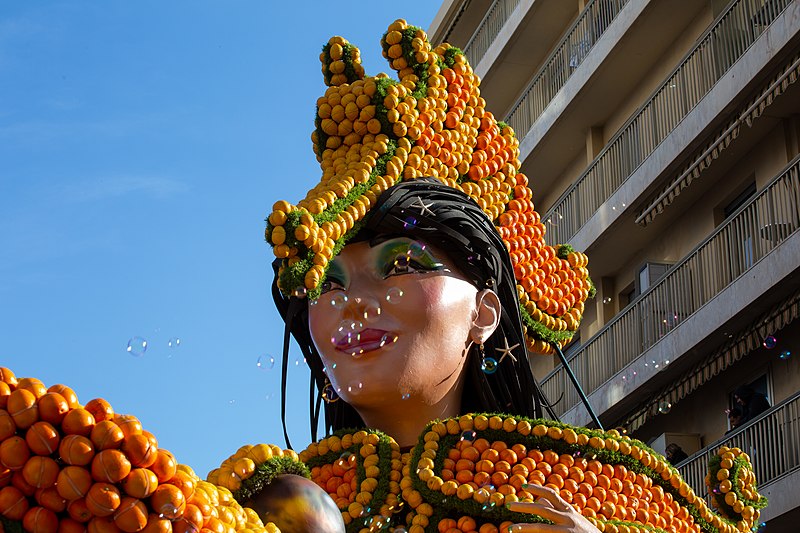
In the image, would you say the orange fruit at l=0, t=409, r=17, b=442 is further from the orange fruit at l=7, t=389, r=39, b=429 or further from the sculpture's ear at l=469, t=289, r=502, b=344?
the sculpture's ear at l=469, t=289, r=502, b=344

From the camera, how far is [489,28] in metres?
20.3

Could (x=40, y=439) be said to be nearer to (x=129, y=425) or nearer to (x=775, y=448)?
(x=129, y=425)

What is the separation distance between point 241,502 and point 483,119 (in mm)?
2683

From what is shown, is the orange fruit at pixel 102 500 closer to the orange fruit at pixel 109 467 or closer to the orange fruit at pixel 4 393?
the orange fruit at pixel 109 467

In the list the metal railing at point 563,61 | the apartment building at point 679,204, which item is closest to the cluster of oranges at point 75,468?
the apartment building at point 679,204

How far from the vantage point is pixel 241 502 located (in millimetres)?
3496

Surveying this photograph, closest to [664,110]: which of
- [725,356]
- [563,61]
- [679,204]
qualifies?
[679,204]

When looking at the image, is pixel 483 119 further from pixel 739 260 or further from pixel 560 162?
pixel 560 162

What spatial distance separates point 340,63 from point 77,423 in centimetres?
300

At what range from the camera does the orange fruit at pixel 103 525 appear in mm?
2842

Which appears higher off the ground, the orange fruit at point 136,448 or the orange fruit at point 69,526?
the orange fruit at point 136,448

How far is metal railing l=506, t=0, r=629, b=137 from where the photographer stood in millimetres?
16828

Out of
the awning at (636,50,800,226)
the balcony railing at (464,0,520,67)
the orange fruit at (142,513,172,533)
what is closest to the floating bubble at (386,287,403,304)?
the orange fruit at (142,513,172,533)

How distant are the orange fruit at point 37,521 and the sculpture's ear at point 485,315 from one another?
2.56 metres
